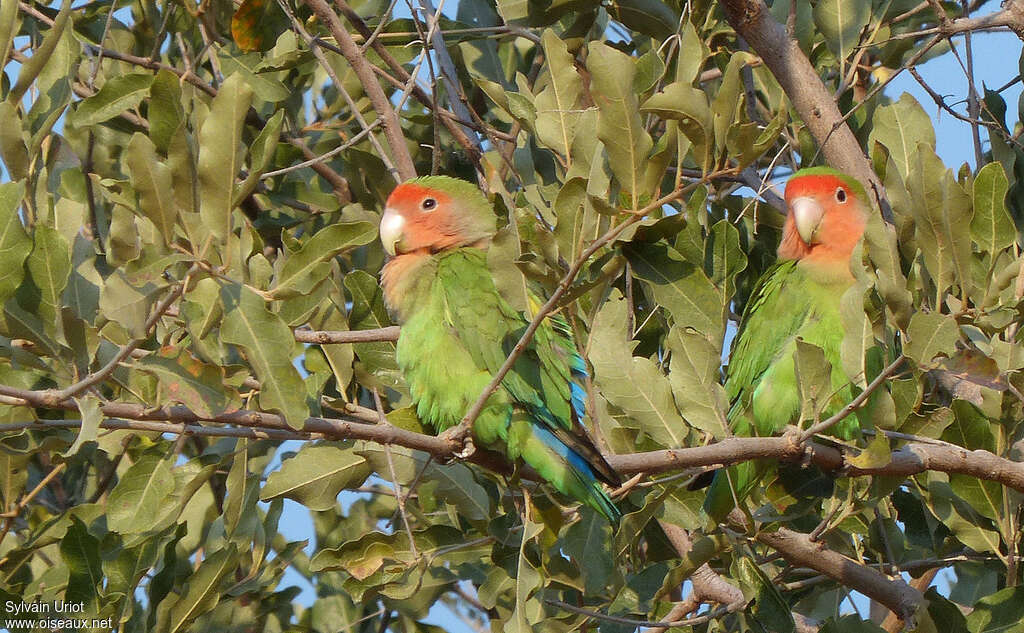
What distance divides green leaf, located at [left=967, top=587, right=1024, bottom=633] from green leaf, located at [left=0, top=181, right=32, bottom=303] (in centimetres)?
244

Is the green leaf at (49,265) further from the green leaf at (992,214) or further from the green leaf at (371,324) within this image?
the green leaf at (992,214)

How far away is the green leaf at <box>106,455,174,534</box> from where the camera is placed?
2850 mm

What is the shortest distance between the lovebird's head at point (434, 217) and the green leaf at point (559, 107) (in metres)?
1.02

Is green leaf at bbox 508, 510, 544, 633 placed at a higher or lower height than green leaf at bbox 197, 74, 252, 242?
lower

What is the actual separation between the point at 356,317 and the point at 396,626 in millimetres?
1192

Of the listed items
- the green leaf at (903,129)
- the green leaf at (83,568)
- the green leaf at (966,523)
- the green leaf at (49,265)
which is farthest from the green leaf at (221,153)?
the green leaf at (966,523)

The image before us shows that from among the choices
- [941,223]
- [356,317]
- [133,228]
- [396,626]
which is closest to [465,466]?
[356,317]

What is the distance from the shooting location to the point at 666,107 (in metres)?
2.17

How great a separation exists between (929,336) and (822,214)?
1534mm

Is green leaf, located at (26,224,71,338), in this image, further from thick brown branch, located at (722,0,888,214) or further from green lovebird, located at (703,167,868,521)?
green lovebird, located at (703,167,868,521)

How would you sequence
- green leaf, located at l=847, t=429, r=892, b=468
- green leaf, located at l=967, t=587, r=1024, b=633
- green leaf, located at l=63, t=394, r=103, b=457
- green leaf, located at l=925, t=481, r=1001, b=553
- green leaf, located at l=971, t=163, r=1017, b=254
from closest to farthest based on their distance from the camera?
green leaf, located at l=63, t=394, r=103, b=457 → green leaf, located at l=847, t=429, r=892, b=468 → green leaf, located at l=971, t=163, r=1017, b=254 → green leaf, located at l=967, t=587, r=1024, b=633 → green leaf, located at l=925, t=481, r=1001, b=553

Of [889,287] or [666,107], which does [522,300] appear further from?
[889,287]

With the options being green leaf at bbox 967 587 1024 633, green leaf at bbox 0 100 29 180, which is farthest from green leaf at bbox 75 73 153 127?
green leaf at bbox 967 587 1024 633

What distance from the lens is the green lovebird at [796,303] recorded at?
11.5 feet
